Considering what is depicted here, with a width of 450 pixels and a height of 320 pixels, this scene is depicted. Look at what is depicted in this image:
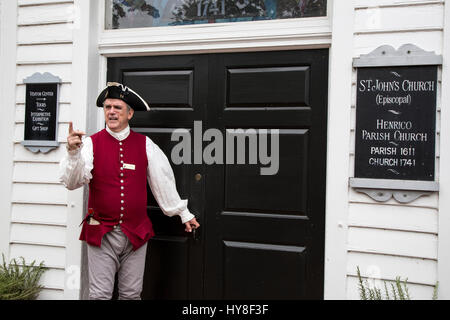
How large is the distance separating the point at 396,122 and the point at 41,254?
9.17 ft

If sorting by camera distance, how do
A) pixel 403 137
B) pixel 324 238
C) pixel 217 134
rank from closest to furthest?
pixel 403 137 → pixel 324 238 → pixel 217 134

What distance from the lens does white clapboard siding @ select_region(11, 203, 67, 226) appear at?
10.4 feet

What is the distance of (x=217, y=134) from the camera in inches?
120

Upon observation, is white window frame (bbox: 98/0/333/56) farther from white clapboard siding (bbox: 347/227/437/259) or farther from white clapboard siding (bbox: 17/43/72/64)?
white clapboard siding (bbox: 347/227/437/259)

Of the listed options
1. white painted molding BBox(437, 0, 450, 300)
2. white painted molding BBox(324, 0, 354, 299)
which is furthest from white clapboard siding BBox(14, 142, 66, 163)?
white painted molding BBox(437, 0, 450, 300)

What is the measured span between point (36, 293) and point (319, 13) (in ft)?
9.78

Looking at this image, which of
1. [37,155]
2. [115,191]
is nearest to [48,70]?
[37,155]

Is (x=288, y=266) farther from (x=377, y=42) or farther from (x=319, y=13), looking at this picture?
(x=319, y=13)

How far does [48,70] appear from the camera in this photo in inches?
127

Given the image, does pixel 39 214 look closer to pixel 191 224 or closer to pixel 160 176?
pixel 160 176

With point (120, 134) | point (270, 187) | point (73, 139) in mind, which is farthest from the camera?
point (270, 187)

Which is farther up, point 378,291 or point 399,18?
point 399,18

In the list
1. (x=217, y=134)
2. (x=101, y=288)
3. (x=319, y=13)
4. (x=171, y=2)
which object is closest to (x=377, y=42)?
(x=319, y=13)

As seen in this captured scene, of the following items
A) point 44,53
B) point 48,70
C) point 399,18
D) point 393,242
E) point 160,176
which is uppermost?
point 399,18
